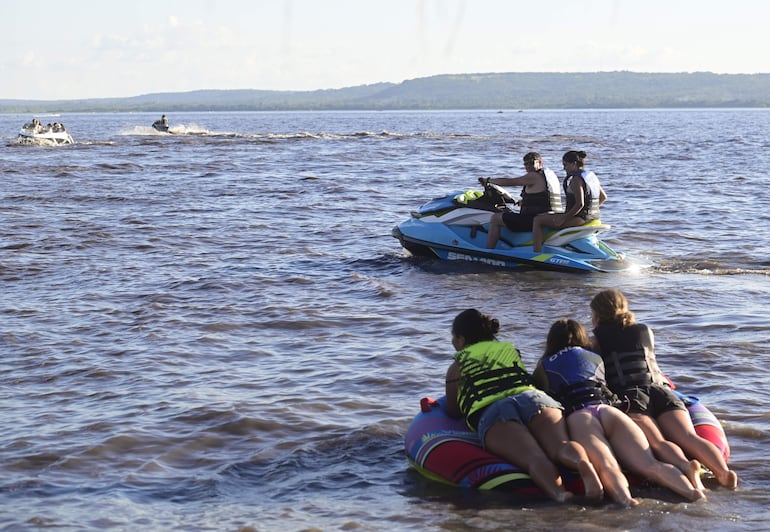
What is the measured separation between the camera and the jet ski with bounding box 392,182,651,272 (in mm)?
14602

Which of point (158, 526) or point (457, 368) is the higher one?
point (457, 368)

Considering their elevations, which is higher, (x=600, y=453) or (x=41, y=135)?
(x=600, y=453)

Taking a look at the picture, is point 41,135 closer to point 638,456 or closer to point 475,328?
point 475,328

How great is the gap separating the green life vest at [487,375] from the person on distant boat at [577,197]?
6.78 metres

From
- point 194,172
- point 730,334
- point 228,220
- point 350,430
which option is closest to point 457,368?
point 350,430

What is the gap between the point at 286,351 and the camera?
11.0 m

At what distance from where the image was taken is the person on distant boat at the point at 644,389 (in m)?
6.85

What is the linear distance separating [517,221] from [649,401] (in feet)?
25.8

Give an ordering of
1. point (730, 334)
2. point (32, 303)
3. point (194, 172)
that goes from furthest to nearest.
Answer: point (194, 172) → point (32, 303) → point (730, 334)

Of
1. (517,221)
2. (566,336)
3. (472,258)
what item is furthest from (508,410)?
(472,258)

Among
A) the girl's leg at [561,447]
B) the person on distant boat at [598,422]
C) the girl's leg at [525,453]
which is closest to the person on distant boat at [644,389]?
the person on distant boat at [598,422]

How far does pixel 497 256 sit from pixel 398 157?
93.3 feet

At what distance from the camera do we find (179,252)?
58.2ft

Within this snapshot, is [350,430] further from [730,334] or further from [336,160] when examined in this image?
[336,160]
